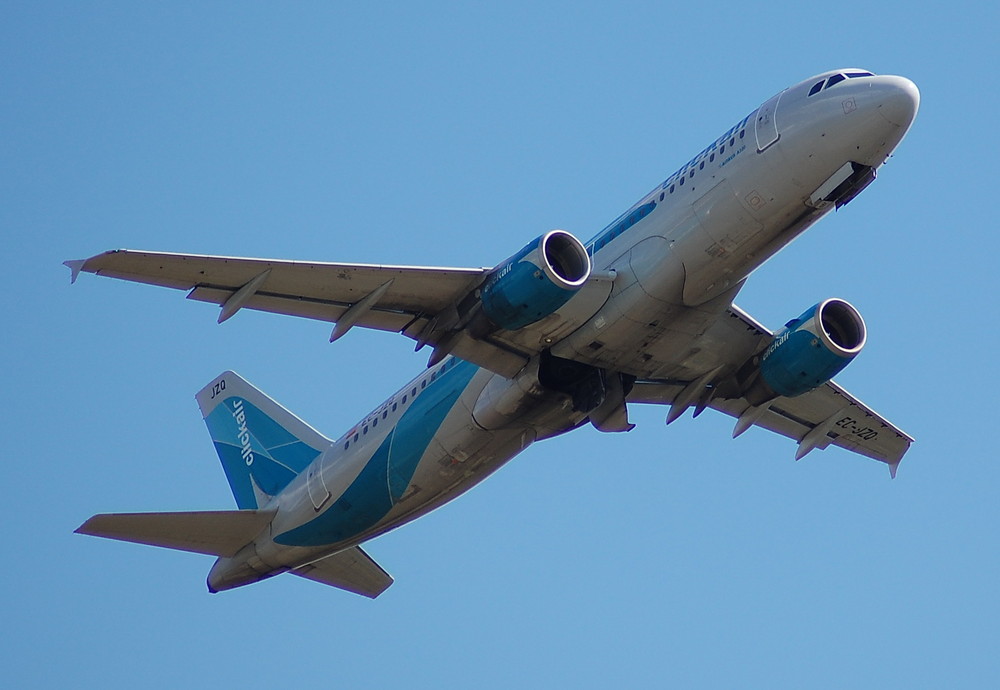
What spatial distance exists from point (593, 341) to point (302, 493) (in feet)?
27.5

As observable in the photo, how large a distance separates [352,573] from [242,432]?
17.0 feet

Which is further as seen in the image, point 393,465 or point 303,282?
point 393,465

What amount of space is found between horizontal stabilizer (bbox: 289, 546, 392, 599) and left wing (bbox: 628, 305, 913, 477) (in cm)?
763

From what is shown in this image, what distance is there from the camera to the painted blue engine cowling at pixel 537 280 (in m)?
26.8

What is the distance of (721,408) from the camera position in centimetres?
3362

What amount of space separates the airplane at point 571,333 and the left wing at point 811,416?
46 millimetres

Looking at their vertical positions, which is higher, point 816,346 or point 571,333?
point 816,346

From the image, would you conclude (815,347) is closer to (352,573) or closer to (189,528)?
(352,573)

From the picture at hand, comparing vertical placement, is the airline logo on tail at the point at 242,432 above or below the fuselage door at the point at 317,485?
above

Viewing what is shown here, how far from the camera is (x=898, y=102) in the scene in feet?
86.2

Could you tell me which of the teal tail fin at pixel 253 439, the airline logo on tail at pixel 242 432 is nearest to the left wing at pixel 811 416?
the teal tail fin at pixel 253 439

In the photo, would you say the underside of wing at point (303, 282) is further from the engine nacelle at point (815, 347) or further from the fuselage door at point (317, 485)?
the engine nacelle at point (815, 347)

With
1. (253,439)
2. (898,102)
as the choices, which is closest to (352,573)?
(253,439)

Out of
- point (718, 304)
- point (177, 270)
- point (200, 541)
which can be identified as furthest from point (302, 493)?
point (718, 304)
